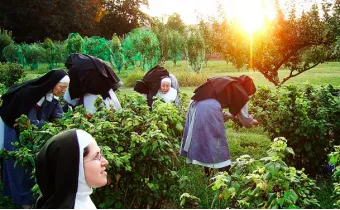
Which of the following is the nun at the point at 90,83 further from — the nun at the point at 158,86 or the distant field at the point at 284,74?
the distant field at the point at 284,74

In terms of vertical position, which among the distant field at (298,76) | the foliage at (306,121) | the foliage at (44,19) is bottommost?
the distant field at (298,76)

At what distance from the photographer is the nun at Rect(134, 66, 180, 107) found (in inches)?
279

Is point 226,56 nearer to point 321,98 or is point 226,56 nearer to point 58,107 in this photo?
point 321,98

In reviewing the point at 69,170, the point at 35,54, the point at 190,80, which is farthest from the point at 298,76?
the point at 69,170

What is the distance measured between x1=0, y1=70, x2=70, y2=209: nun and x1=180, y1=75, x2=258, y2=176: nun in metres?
1.56

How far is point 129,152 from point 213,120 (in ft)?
5.93

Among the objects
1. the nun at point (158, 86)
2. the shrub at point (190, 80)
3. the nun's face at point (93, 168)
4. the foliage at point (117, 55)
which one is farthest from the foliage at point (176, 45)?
the nun's face at point (93, 168)

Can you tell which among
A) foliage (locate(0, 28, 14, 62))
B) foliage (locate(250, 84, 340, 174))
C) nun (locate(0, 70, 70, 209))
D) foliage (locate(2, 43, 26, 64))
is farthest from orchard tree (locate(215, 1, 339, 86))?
foliage (locate(0, 28, 14, 62))

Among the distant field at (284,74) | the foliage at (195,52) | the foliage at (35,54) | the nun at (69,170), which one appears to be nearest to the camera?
the nun at (69,170)

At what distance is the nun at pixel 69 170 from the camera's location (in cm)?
224

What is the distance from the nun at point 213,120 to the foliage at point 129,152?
4.15 ft

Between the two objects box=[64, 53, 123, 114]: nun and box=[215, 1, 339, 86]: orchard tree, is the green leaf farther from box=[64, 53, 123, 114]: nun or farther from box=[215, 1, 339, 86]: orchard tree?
box=[215, 1, 339, 86]: orchard tree

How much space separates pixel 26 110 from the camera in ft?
16.8

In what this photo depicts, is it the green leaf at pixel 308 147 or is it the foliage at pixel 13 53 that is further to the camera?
the foliage at pixel 13 53
